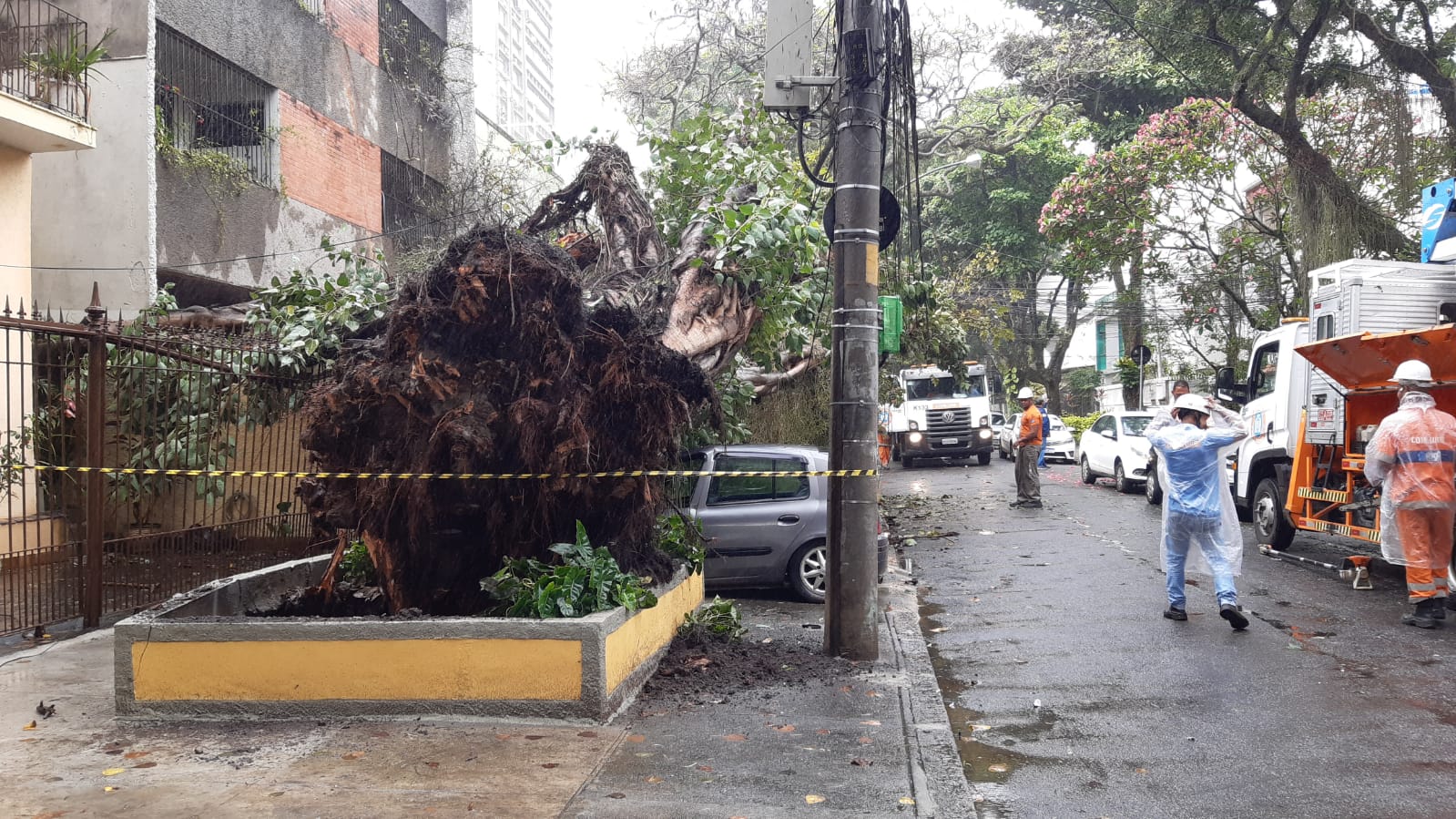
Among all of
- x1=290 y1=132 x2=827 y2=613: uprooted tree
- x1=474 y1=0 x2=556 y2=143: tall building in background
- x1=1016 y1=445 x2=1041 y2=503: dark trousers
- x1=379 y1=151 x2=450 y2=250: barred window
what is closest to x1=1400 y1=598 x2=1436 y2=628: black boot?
x1=290 y1=132 x2=827 y2=613: uprooted tree

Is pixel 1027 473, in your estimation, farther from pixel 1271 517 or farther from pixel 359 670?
pixel 359 670

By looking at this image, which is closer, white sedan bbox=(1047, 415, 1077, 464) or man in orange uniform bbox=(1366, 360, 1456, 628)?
man in orange uniform bbox=(1366, 360, 1456, 628)

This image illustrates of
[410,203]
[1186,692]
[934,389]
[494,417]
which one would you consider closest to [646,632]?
[494,417]

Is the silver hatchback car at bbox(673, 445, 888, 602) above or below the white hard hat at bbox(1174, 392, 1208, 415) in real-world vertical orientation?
below

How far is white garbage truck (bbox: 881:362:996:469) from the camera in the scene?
1052 inches

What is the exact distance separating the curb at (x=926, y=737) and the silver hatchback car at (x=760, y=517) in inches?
47.1

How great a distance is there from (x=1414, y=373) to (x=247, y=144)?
13962 mm

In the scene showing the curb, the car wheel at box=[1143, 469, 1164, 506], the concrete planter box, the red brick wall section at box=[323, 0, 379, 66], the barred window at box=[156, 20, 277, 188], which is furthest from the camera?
the car wheel at box=[1143, 469, 1164, 506]

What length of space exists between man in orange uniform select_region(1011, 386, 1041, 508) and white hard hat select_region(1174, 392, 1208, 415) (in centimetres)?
768

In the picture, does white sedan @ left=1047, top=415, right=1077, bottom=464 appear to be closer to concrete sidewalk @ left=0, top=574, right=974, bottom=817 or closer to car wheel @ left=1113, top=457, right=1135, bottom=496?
car wheel @ left=1113, top=457, right=1135, bottom=496

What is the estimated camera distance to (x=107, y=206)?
12.1 metres

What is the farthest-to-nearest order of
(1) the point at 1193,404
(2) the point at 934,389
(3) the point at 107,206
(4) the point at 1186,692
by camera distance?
(2) the point at 934,389, (3) the point at 107,206, (1) the point at 1193,404, (4) the point at 1186,692

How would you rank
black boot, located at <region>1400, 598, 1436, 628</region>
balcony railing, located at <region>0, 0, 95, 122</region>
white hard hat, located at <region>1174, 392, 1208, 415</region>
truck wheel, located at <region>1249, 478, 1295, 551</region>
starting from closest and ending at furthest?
black boot, located at <region>1400, 598, 1436, 628</region> → white hard hat, located at <region>1174, 392, 1208, 415</region> → balcony railing, located at <region>0, 0, 95, 122</region> → truck wheel, located at <region>1249, 478, 1295, 551</region>

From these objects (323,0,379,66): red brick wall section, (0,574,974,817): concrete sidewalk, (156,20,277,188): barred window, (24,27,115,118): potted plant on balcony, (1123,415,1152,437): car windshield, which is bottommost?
(0,574,974,817): concrete sidewalk
